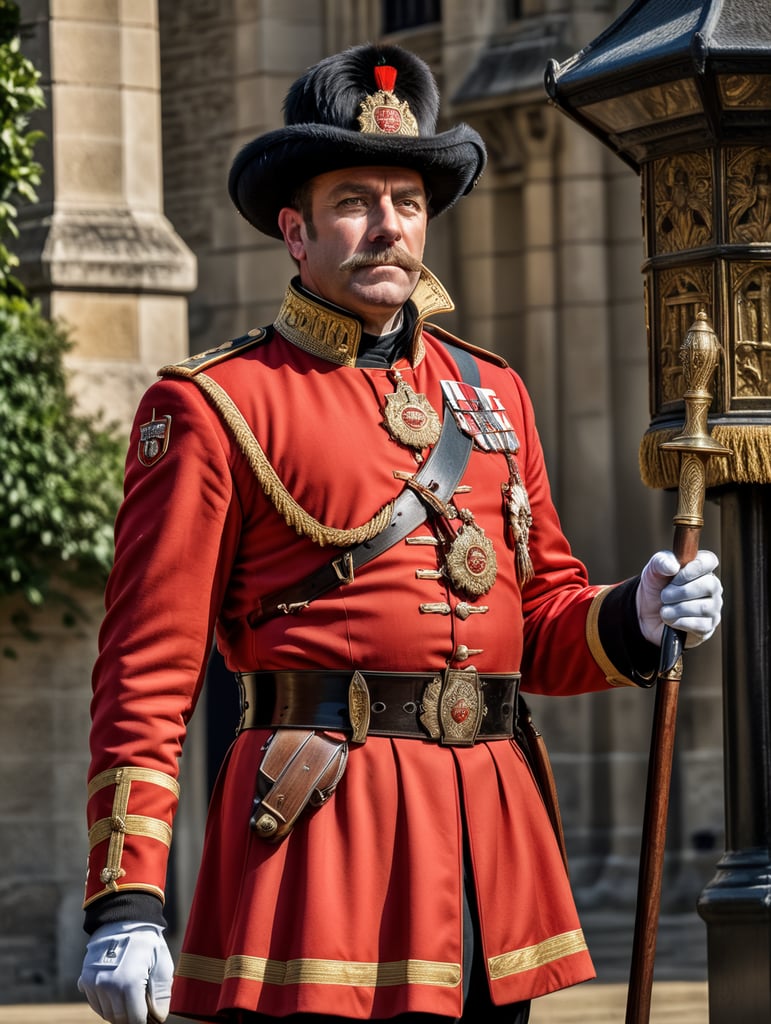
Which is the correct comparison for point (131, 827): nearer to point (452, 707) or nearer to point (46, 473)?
point (452, 707)

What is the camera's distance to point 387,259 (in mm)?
4215

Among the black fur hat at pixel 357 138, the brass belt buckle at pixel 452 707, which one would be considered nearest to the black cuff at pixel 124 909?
the brass belt buckle at pixel 452 707

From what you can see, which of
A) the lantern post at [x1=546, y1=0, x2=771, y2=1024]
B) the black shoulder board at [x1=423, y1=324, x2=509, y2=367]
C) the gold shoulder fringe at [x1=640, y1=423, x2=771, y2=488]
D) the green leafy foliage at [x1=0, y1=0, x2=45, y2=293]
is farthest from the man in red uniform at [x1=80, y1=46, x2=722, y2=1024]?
the green leafy foliage at [x1=0, y1=0, x2=45, y2=293]

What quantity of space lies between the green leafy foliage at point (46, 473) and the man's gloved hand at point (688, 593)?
659 centimetres

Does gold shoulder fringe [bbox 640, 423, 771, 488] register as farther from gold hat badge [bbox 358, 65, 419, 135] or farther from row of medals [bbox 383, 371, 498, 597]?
gold hat badge [bbox 358, 65, 419, 135]

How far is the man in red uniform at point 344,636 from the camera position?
401cm

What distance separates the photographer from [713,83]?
17.9 ft

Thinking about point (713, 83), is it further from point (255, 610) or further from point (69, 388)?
point (69, 388)

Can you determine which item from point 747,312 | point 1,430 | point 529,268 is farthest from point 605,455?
point 747,312

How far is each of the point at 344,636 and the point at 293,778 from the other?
0.82 ft

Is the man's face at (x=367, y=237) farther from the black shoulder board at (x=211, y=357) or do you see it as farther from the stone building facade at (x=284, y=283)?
the stone building facade at (x=284, y=283)

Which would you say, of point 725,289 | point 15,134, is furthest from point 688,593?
point 15,134

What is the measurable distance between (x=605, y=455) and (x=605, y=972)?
327 centimetres

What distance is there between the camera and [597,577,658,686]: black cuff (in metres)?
4.31
